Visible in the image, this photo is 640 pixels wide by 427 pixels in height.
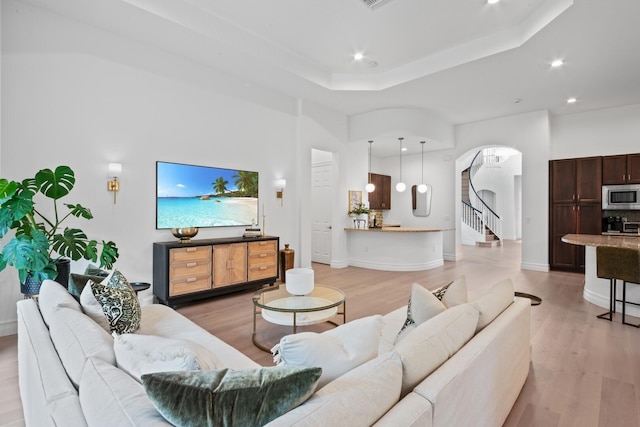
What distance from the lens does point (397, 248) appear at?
6.58 meters

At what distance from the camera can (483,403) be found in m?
1.55

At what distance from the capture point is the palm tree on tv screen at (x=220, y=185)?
4.86 meters

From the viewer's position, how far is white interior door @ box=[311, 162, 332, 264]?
7312 millimetres

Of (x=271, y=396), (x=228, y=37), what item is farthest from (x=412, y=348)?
(x=228, y=37)

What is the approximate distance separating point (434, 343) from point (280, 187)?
4.63 meters

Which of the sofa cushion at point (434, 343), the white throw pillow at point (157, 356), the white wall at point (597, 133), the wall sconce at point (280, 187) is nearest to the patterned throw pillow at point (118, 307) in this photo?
the white throw pillow at point (157, 356)

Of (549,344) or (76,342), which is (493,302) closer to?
(549,344)

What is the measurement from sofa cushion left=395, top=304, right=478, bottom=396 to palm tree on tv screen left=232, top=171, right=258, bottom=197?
13.5 feet

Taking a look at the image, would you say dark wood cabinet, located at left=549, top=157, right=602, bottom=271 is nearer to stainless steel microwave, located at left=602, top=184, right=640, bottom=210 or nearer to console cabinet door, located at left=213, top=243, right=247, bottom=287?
stainless steel microwave, located at left=602, top=184, right=640, bottom=210

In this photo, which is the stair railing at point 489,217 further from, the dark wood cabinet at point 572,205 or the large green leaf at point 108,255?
the large green leaf at point 108,255

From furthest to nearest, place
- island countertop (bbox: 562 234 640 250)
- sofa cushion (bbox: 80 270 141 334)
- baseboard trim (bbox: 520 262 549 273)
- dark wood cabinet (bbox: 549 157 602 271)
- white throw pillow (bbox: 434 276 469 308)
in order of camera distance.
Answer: baseboard trim (bbox: 520 262 549 273)
dark wood cabinet (bbox: 549 157 602 271)
island countertop (bbox: 562 234 640 250)
white throw pillow (bbox: 434 276 469 308)
sofa cushion (bbox: 80 270 141 334)

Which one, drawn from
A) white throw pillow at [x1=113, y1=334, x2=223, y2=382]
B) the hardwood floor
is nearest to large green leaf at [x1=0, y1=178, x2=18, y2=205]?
the hardwood floor

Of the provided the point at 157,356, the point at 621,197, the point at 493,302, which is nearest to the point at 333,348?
the point at 157,356

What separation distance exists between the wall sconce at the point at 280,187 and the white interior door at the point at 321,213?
1.65 meters
